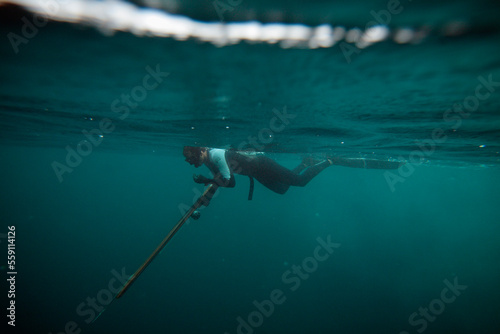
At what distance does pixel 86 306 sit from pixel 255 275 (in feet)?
60.4

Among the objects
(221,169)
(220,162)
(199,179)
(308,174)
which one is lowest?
(199,179)

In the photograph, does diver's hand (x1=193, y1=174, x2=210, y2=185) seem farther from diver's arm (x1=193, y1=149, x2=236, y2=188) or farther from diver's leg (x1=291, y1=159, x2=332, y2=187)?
diver's leg (x1=291, y1=159, x2=332, y2=187)

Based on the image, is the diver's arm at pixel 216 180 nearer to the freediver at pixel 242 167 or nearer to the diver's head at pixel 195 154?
the freediver at pixel 242 167

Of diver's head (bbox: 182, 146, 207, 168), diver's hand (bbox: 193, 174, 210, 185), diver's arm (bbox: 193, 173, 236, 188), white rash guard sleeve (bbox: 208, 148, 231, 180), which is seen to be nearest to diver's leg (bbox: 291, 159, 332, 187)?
diver's arm (bbox: 193, 173, 236, 188)

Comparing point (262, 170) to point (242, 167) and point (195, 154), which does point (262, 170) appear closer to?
point (242, 167)

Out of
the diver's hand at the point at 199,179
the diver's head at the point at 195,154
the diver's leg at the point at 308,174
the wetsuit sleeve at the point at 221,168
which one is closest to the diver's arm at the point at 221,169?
the wetsuit sleeve at the point at 221,168

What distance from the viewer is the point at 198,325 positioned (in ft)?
61.6

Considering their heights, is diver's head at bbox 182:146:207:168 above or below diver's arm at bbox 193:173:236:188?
above

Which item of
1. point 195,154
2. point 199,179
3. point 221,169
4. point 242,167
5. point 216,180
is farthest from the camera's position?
point 242,167

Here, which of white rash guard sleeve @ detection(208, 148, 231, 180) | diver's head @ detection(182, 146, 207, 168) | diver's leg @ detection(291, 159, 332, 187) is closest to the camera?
white rash guard sleeve @ detection(208, 148, 231, 180)

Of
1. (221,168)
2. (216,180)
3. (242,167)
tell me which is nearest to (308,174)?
(242,167)

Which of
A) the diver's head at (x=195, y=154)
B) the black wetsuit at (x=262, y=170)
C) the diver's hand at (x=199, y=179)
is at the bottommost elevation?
the diver's hand at (x=199, y=179)

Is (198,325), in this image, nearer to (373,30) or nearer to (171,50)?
(171,50)

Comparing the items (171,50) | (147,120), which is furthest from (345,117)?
(147,120)
